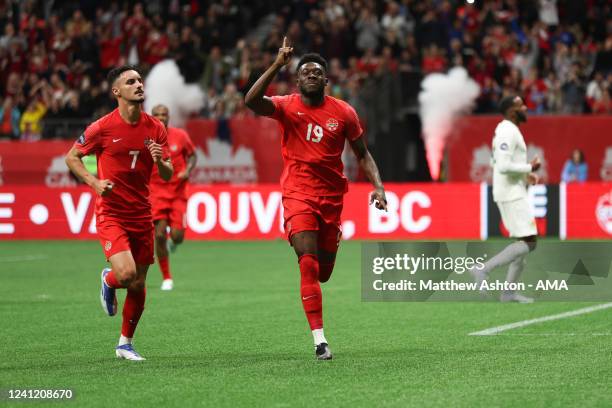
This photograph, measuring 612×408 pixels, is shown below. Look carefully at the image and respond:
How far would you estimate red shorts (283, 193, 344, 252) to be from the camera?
31.1 feet

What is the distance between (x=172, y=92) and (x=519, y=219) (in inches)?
628

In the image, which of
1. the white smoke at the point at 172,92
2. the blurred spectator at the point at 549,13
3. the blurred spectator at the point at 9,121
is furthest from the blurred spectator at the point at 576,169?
the blurred spectator at the point at 9,121

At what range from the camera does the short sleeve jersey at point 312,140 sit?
9.58 meters

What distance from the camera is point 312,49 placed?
29203 millimetres

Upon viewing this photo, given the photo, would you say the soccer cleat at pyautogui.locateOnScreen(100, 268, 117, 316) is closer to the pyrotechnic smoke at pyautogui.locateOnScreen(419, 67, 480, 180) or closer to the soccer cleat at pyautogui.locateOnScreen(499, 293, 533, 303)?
the soccer cleat at pyautogui.locateOnScreen(499, 293, 533, 303)

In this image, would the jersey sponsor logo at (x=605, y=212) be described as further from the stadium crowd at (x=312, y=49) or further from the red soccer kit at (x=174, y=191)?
the red soccer kit at (x=174, y=191)

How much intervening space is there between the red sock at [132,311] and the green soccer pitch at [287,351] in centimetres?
29

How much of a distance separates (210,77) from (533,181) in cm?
1602

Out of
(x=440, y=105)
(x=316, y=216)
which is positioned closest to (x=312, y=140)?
(x=316, y=216)

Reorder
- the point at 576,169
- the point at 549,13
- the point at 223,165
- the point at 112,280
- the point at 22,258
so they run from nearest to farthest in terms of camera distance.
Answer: the point at 112,280 → the point at 22,258 → the point at 576,169 → the point at 223,165 → the point at 549,13

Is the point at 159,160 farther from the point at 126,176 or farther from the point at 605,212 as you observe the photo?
the point at 605,212

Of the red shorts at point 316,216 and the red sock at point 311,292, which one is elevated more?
the red shorts at point 316,216

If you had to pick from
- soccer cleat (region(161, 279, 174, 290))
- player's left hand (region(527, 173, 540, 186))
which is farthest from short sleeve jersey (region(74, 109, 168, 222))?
soccer cleat (region(161, 279, 174, 290))

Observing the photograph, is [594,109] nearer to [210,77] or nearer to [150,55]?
[210,77]
